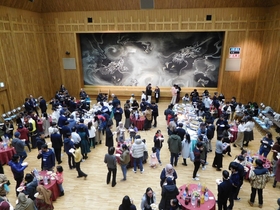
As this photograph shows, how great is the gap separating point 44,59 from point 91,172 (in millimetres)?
11302

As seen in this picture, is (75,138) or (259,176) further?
(75,138)

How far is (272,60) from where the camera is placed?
1347 centimetres

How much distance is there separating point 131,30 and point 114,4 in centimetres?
200

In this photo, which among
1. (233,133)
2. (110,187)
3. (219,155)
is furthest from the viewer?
(233,133)

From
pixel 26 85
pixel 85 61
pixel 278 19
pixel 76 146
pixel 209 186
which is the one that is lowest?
pixel 209 186

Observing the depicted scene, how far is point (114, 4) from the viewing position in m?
15.0

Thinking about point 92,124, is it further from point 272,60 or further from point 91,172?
point 272,60

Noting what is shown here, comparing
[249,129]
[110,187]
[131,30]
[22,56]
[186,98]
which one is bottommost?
[110,187]

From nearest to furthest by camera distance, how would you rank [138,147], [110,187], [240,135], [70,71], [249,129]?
[110,187] → [138,147] → [249,129] → [240,135] → [70,71]

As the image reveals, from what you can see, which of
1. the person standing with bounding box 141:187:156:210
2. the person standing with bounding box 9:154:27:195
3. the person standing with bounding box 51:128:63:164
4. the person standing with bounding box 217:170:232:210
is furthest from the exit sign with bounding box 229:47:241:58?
the person standing with bounding box 9:154:27:195

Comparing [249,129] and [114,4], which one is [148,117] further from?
[114,4]

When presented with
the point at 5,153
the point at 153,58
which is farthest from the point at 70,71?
the point at 5,153

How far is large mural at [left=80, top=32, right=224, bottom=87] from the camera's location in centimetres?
1642

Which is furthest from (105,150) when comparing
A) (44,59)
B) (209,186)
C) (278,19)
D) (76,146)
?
(278,19)
